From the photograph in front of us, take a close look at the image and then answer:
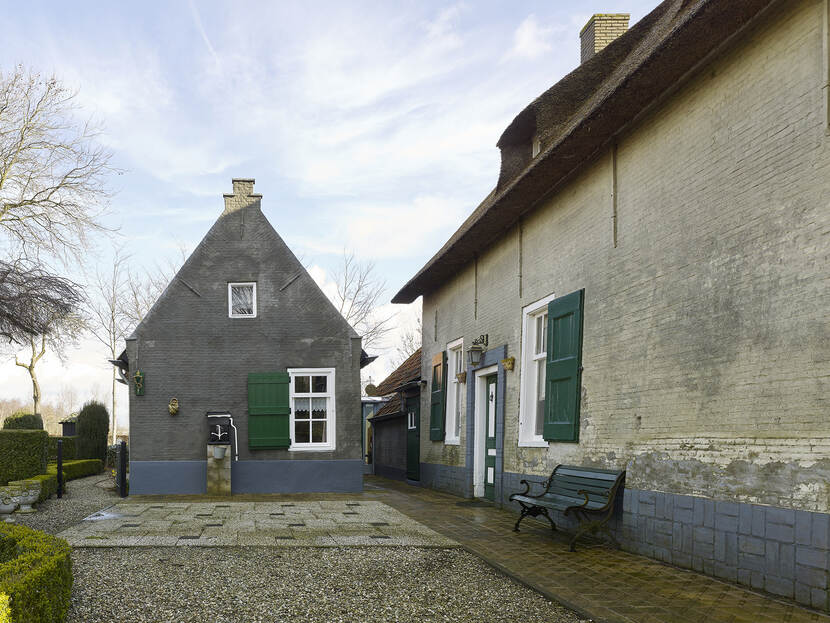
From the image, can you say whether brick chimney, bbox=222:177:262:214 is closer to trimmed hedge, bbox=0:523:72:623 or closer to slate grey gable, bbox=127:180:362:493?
slate grey gable, bbox=127:180:362:493

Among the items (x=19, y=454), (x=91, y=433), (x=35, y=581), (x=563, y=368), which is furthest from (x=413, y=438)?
(x=35, y=581)

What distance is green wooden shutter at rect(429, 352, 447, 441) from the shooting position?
15.0 meters

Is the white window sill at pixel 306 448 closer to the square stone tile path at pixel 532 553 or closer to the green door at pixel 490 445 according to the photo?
the square stone tile path at pixel 532 553

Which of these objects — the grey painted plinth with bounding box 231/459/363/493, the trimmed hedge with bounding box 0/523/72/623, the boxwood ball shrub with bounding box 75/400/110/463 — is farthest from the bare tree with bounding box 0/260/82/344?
the boxwood ball shrub with bounding box 75/400/110/463

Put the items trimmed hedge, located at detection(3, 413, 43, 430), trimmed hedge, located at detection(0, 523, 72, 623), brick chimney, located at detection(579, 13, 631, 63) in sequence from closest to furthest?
1. trimmed hedge, located at detection(0, 523, 72, 623)
2. brick chimney, located at detection(579, 13, 631, 63)
3. trimmed hedge, located at detection(3, 413, 43, 430)

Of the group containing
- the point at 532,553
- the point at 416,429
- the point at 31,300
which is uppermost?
the point at 31,300

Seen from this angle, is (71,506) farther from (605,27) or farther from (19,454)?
(605,27)

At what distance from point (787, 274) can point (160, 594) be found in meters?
5.43

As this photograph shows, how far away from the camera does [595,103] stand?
7902 mm

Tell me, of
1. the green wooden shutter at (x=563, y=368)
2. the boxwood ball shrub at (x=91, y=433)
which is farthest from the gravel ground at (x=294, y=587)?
the boxwood ball shrub at (x=91, y=433)

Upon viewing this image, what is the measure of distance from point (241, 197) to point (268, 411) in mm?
4425

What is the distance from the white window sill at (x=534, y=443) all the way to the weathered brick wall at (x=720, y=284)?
1.16ft

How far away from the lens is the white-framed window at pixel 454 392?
14.3 m

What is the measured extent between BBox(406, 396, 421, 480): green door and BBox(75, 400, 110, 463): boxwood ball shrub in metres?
8.95
